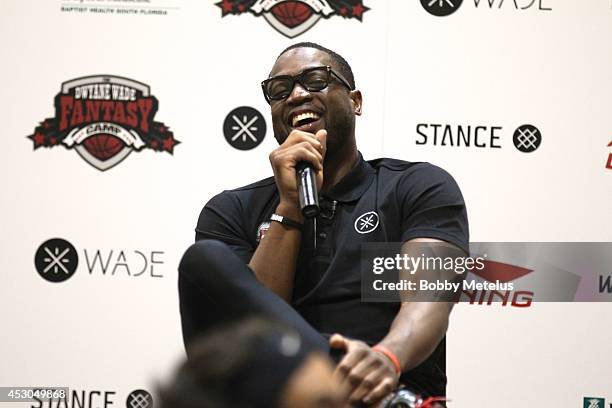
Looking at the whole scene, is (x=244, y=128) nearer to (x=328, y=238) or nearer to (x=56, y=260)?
(x=56, y=260)

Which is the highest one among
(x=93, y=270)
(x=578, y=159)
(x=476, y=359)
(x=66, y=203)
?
(x=578, y=159)

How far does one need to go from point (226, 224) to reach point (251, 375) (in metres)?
1.18

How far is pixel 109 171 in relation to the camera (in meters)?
2.51

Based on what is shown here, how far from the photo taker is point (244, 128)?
8.12 ft

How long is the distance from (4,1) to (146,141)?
0.57 metres

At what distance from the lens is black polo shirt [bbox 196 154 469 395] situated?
1697 mm

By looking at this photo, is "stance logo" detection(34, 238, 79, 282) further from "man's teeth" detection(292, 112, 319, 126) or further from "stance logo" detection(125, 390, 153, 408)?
"man's teeth" detection(292, 112, 319, 126)

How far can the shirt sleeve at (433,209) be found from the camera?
1713 millimetres

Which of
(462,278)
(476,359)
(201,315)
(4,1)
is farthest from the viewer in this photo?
(4,1)


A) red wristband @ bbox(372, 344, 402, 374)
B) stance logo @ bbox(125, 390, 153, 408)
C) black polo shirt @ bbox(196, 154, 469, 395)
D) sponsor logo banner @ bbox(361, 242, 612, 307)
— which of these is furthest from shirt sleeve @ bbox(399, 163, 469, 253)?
stance logo @ bbox(125, 390, 153, 408)

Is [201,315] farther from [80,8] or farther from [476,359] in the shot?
[80,8]

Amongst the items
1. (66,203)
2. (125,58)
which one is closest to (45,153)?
(66,203)
